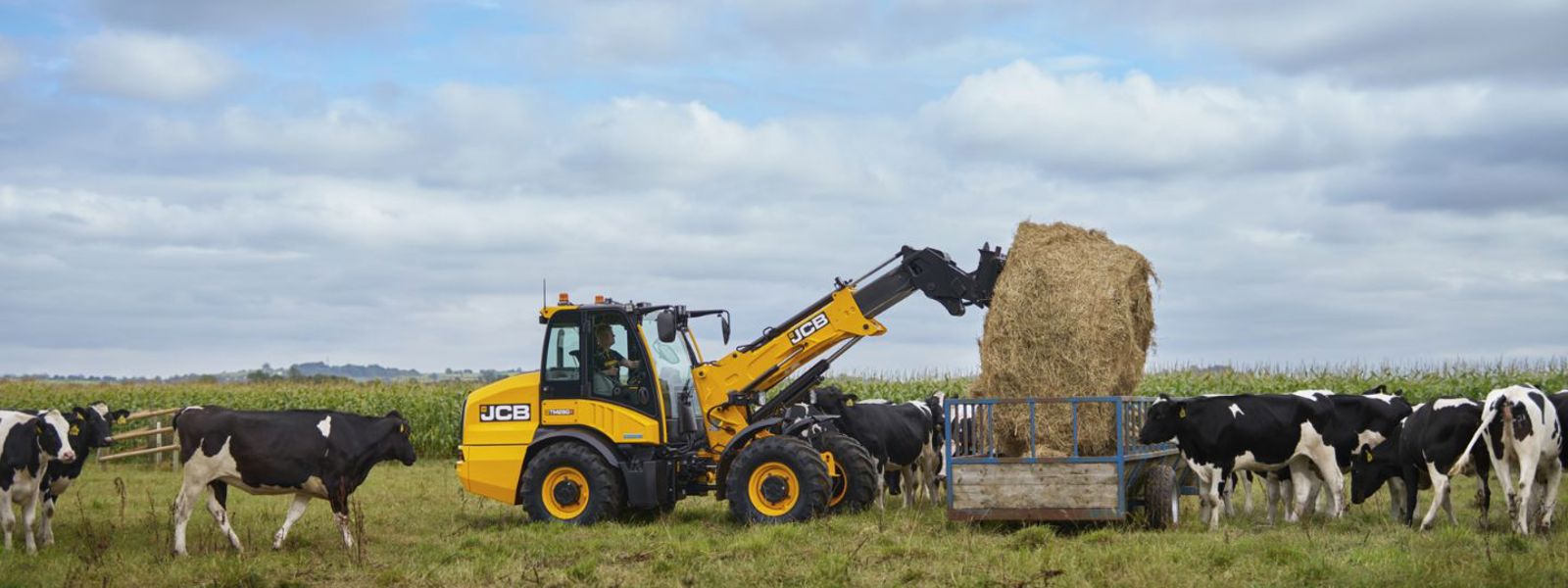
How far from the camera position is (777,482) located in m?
14.6

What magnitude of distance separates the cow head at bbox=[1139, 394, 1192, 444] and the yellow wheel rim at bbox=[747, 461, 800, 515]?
146 inches

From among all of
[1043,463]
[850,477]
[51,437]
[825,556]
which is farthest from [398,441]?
[1043,463]

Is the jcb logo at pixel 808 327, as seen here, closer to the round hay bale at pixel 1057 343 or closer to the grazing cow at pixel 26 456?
the round hay bale at pixel 1057 343

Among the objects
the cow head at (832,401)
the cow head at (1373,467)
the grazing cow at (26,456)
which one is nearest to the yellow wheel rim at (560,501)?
the cow head at (832,401)

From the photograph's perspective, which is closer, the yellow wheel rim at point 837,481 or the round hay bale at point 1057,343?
the round hay bale at point 1057,343

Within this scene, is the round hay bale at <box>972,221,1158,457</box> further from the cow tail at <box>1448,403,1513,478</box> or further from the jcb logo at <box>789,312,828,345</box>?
the cow tail at <box>1448,403,1513,478</box>

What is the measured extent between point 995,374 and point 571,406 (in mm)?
4758

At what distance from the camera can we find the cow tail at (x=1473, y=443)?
1397 centimetres

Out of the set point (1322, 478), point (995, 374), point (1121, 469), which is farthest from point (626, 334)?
point (1322, 478)

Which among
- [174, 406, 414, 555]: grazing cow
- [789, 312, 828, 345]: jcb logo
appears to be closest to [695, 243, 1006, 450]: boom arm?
[789, 312, 828, 345]: jcb logo

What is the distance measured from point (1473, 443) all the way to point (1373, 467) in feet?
6.34

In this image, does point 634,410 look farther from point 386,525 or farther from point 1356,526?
point 1356,526

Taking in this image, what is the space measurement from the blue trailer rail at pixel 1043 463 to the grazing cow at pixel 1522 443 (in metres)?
3.15

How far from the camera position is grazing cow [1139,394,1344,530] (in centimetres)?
1506
